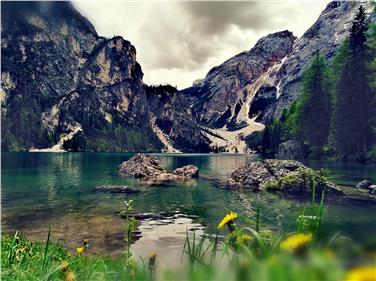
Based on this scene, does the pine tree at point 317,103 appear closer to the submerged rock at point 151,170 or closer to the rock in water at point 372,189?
the submerged rock at point 151,170

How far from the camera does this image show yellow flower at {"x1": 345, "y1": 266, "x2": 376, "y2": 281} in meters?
0.44

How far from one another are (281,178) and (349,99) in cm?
3396

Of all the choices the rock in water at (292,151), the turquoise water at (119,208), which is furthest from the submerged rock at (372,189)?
the rock in water at (292,151)

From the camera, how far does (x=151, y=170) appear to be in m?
43.7

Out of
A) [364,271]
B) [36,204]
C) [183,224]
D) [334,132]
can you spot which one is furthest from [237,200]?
[334,132]

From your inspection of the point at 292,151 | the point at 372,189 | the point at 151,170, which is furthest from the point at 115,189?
the point at 292,151

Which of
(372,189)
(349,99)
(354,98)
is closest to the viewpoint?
(372,189)

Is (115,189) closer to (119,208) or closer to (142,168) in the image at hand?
(119,208)

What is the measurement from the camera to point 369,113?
54.0 m

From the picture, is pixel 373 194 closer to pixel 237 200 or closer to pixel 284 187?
pixel 284 187

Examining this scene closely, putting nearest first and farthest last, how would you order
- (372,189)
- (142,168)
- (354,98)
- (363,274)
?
(363,274) < (372,189) < (142,168) < (354,98)

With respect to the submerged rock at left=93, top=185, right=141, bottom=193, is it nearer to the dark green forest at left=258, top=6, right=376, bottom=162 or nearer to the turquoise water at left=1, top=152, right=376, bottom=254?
the turquoise water at left=1, top=152, right=376, bottom=254

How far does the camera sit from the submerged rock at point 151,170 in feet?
138

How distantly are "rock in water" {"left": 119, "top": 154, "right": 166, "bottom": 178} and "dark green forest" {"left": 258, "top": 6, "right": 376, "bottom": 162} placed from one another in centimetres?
2625
